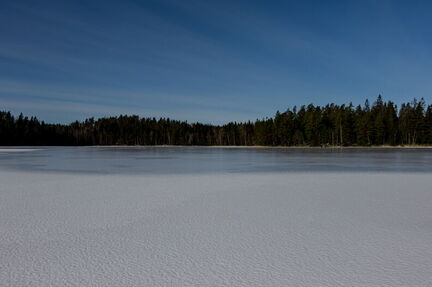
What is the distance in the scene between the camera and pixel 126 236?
5676 millimetres

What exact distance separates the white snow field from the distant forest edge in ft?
307

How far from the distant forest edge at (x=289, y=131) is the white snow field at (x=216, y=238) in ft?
307

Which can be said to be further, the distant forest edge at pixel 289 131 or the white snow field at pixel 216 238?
the distant forest edge at pixel 289 131

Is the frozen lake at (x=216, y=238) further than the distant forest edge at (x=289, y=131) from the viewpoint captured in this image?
No

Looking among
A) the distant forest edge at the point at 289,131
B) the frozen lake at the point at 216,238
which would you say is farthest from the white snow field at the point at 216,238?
the distant forest edge at the point at 289,131

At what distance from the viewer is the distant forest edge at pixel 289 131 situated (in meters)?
95.6

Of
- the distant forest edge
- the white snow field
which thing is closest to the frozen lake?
the white snow field

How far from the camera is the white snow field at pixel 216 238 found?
399 cm

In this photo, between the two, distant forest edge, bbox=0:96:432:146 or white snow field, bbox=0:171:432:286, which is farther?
distant forest edge, bbox=0:96:432:146

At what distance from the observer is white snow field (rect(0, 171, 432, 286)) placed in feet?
13.1

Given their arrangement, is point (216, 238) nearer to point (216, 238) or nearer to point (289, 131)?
point (216, 238)

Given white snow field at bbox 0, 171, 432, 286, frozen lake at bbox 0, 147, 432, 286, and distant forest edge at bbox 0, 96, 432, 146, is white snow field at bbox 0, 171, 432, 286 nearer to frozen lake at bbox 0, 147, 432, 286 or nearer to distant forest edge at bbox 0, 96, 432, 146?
frozen lake at bbox 0, 147, 432, 286

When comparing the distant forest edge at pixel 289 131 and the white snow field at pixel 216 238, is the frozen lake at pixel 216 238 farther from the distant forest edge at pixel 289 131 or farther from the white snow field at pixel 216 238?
the distant forest edge at pixel 289 131

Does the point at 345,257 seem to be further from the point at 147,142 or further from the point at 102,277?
the point at 147,142
